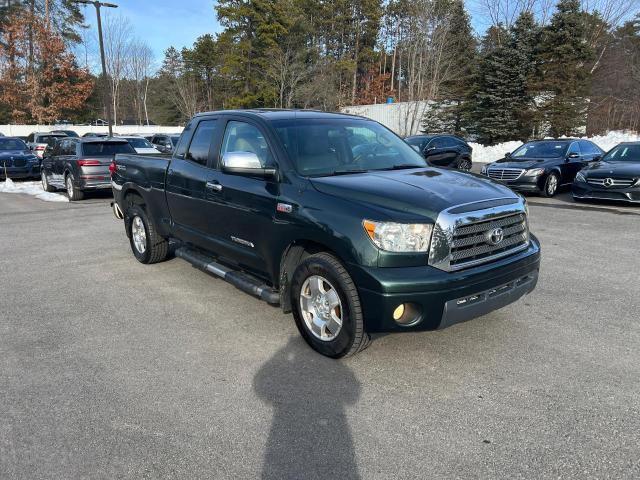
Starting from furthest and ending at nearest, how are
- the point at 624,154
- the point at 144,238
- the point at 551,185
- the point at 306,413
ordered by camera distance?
the point at 551,185 → the point at 624,154 → the point at 144,238 → the point at 306,413

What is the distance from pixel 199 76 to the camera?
67.6 meters

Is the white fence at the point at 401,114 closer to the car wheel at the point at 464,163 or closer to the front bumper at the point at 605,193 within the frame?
the car wheel at the point at 464,163

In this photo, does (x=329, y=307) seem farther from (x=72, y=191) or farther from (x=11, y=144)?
(x=11, y=144)

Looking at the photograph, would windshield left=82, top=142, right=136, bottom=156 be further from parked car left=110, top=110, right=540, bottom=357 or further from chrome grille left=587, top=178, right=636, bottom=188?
chrome grille left=587, top=178, right=636, bottom=188

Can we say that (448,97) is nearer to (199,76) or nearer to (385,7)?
(385,7)

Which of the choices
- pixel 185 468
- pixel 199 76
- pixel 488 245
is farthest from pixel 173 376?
pixel 199 76

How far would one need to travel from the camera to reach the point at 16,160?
1795 centimetres

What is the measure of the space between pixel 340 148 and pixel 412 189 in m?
1.10

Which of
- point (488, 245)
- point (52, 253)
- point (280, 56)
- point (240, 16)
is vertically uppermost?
point (240, 16)

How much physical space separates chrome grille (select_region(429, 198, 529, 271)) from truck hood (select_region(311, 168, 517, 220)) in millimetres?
103

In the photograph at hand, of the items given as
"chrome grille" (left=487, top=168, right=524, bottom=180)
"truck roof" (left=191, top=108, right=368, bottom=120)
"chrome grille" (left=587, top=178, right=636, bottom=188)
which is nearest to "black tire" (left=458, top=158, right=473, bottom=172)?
"chrome grille" (left=487, top=168, right=524, bottom=180)

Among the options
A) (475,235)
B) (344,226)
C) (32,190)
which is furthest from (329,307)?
(32,190)

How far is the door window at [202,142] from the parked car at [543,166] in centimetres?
892

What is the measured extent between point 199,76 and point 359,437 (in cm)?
7110
